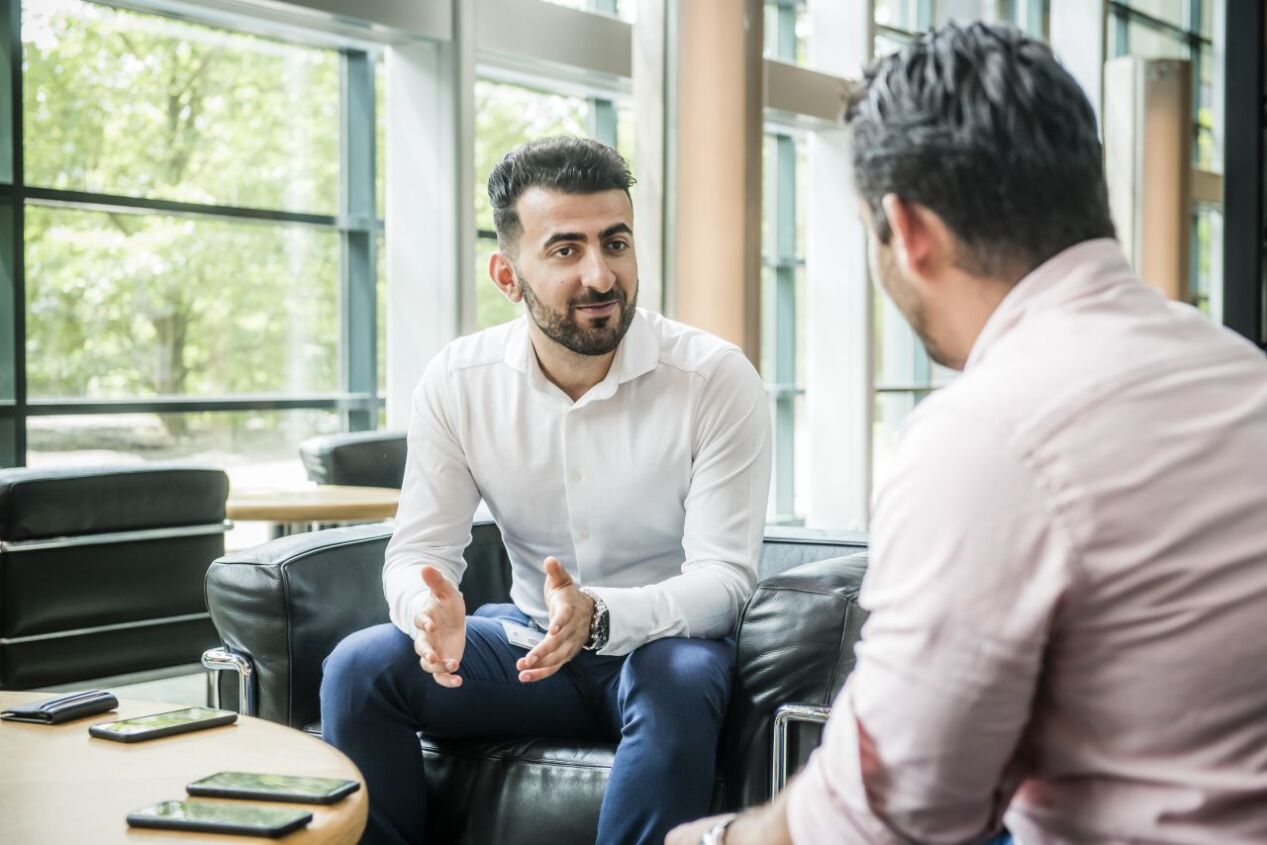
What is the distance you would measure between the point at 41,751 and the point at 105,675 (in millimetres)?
1906

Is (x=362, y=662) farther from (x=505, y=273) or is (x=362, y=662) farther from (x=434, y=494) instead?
(x=505, y=273)

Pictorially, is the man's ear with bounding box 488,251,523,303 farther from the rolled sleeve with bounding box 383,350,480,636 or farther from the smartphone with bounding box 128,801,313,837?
the smartphone with bounding box 128,801,313,837

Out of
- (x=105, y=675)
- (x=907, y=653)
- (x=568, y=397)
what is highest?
(x=568, y=397)

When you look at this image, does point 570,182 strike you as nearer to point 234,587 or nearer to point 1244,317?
point 234,587

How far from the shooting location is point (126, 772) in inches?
59.7

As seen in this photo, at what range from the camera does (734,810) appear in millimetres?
2088

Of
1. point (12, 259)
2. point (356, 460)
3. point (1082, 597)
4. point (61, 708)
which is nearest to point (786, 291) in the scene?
point (356, 460)

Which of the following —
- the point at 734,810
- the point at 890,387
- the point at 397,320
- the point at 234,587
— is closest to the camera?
the point at 734,810

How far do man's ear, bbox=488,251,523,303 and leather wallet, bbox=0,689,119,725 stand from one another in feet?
3.47

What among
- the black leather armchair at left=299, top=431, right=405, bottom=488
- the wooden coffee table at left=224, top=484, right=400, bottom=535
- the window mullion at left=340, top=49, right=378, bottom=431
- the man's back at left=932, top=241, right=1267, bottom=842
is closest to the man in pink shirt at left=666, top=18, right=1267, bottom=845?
the man's back at left=932, top=241, right=1267, bottom=842

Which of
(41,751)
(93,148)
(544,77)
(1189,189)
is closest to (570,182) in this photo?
(41,751)

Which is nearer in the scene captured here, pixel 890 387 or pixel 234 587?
pixel 234 587

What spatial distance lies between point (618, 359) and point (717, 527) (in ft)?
1.23

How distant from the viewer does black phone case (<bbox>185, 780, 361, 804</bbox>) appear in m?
1.42
